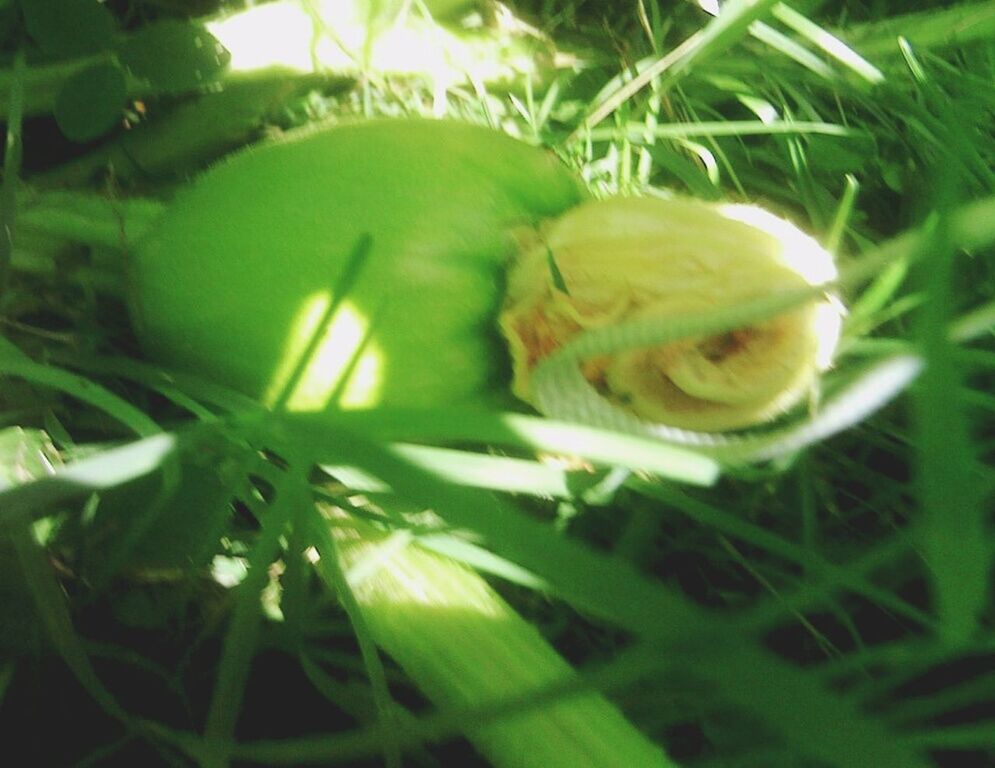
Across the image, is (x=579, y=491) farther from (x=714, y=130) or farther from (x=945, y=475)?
(x=714, y=130)

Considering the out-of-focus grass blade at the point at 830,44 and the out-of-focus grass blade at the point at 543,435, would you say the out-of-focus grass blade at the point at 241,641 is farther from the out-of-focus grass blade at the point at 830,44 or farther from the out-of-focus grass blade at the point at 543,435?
the out-of-focus grass blade at the point at 830,44

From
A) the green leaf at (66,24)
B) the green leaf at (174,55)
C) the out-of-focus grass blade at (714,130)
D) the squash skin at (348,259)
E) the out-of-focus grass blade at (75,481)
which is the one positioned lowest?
the out-of-focus grass blade at (75,481)

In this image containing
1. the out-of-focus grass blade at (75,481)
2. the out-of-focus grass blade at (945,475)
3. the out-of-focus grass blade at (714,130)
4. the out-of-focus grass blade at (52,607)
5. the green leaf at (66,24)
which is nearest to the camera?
the out-of-focus grass blade at (945,475)

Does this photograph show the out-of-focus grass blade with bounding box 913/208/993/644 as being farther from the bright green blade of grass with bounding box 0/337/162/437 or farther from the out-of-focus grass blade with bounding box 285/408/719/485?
the bright green blade of grass with bounding box 0/337/162/437

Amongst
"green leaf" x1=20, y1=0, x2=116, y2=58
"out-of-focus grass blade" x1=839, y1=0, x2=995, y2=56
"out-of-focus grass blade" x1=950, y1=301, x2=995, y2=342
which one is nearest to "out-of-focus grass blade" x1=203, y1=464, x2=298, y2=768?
"out-of-focus grass blade" x1=950, y1=301, x2=995, y2=342

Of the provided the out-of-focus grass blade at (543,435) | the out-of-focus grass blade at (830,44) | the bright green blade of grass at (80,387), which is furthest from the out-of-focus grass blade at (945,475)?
the out-of-focus grass blade at (830,44)

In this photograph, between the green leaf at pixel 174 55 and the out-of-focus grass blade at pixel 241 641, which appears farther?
the green leaf at pixel 174 55
